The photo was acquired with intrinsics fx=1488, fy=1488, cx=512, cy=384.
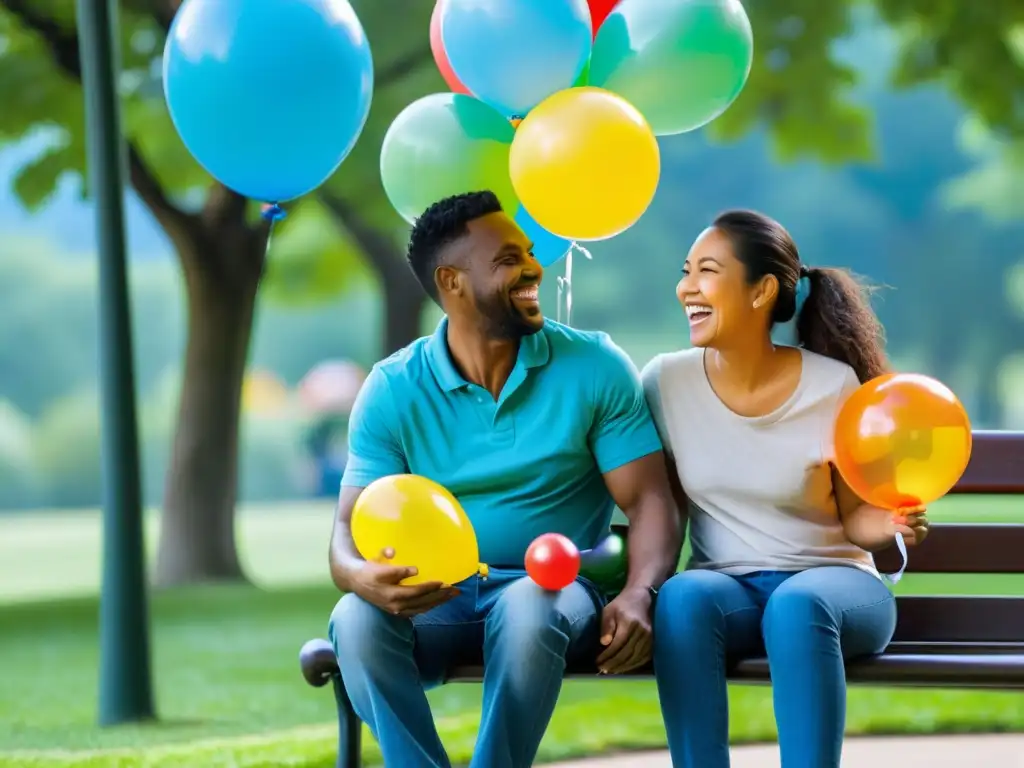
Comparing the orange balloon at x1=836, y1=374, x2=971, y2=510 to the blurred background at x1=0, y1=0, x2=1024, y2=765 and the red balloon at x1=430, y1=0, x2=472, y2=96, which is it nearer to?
the blurred background at x1=0, y1=0, x2=1024, y2=765

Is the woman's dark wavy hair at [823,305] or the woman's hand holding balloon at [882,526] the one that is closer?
the woman's hand holding balloon at [882,526]

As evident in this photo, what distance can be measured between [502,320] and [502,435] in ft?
0.80

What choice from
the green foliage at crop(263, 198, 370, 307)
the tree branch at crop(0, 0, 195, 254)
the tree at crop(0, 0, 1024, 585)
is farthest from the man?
the green foliage at crop(263, 198, 370, 307)

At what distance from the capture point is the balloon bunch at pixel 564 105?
2.94m

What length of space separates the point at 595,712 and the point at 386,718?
2157 millimetres

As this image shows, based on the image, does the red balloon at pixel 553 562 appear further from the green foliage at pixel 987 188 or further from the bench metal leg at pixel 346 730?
the green foliage at pixel 987 188

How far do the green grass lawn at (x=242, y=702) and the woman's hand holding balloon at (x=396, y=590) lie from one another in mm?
1361

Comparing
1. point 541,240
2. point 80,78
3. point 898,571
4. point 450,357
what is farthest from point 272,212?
point 80,78

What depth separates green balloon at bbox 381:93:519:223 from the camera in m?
3.19

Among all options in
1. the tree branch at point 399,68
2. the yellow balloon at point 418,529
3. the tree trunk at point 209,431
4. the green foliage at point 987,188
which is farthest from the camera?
the green foliage at point 987,188

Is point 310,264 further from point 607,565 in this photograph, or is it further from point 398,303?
point 607,565

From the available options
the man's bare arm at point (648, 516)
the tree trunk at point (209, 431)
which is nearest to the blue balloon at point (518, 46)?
the man's bare arm at point (648, 516)

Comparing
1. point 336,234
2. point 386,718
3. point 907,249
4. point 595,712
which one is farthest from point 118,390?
point 907,249

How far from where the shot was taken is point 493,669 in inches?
112
